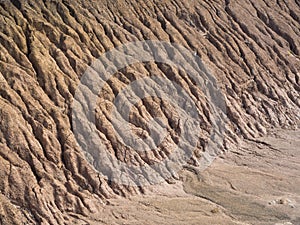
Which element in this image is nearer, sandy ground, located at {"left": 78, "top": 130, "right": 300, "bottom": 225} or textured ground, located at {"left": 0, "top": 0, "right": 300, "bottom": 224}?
textured ground, located at {"left": 0, "top": 0, "right": 300, "bottom": 224}

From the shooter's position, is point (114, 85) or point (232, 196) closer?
point (232, 196)

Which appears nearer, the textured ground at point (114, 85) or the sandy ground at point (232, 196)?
the textured ground at point (114, 85)

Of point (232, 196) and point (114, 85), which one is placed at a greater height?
point (114, 85)

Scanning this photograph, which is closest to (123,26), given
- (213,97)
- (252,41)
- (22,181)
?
(213,97)

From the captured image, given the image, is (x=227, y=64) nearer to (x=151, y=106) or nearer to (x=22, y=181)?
(x=151, y=106)
